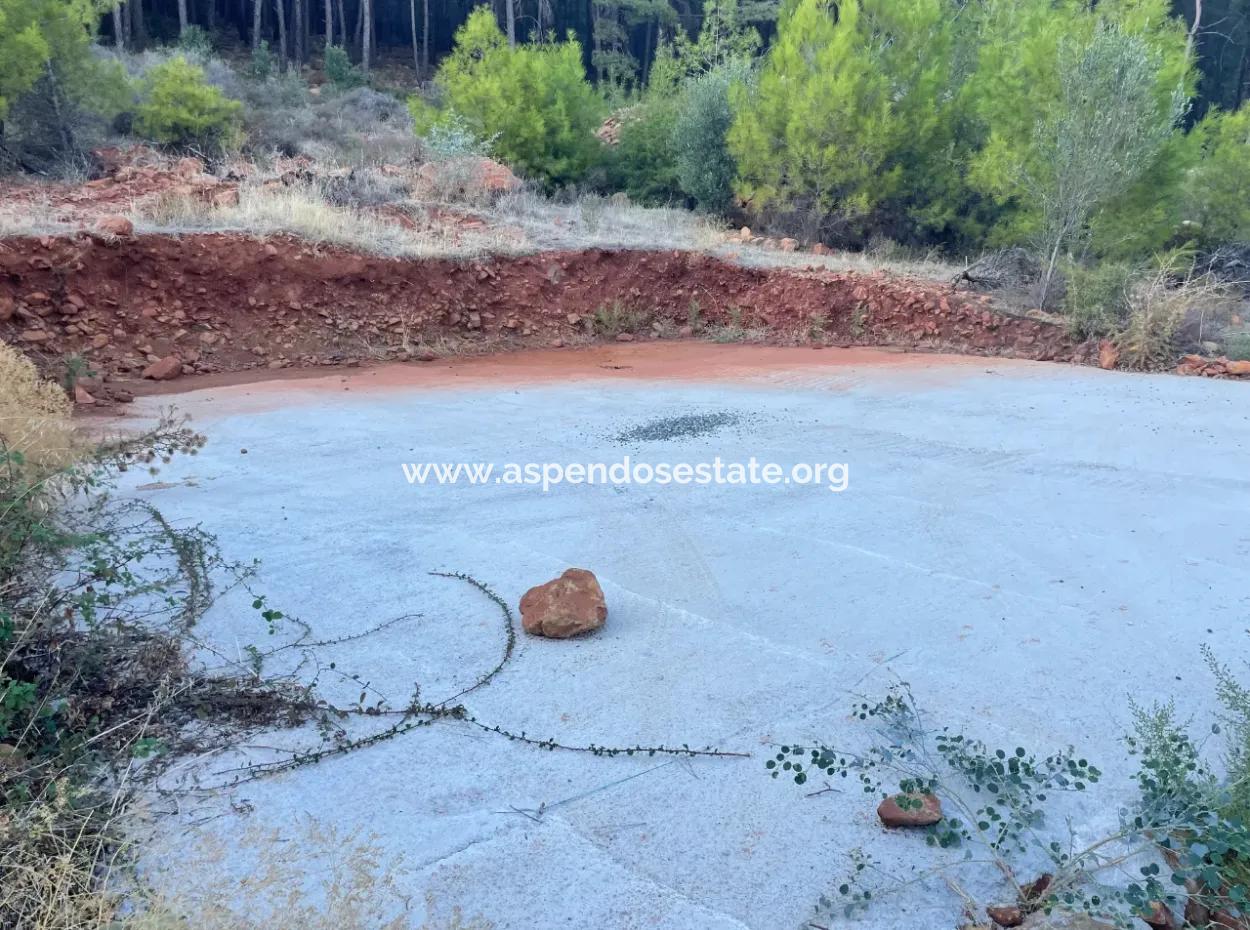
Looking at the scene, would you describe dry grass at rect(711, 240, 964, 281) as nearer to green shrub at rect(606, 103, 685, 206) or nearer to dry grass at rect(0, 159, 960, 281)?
dry grass at rect(0, 159, 960, 281)

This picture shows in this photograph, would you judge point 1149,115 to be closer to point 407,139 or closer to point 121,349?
point 121,349

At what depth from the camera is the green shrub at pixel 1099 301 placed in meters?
11.7

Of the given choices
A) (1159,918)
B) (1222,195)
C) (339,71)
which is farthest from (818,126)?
(339,71)

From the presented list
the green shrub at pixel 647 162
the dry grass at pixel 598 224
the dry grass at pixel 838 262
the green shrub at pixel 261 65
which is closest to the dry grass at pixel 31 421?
the dry grass at pixel 598 224

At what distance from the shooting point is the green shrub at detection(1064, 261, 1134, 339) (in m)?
11.7

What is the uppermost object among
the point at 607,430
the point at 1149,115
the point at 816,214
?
the point at 1149,115

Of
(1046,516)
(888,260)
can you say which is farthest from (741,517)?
(888,260)

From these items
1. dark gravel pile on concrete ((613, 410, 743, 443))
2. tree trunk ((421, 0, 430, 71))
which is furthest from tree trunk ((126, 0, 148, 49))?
dark gravel pile on concrete ((613, 410, 743, 443))

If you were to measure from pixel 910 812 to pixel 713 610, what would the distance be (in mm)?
1756

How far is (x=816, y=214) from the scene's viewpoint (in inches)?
637

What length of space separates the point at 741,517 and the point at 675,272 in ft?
27.1

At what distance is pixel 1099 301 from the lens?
11781mm

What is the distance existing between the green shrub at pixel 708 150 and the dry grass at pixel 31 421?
13628mm

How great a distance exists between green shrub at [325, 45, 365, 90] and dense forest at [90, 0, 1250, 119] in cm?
158
